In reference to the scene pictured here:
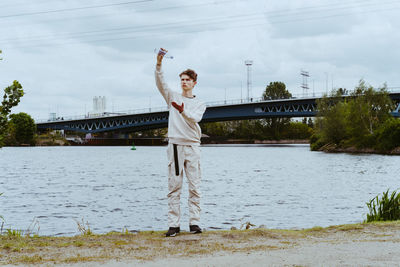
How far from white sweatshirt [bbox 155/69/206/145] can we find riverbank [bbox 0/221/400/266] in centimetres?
141

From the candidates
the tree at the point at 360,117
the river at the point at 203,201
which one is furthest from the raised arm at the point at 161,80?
the tree at the point at 360,117

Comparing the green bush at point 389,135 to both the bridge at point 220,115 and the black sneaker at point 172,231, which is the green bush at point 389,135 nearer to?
the bridge at point 220,115

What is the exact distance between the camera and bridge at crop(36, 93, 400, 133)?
85438 millimetres

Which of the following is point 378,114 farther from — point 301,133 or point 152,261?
point 301,133

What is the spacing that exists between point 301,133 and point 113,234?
453 ft

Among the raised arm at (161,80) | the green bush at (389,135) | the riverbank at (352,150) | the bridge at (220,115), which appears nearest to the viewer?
the raised arm at (161,80)

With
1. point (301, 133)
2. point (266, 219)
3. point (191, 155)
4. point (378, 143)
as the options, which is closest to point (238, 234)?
point (191, 155)

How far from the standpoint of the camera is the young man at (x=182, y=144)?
699cm

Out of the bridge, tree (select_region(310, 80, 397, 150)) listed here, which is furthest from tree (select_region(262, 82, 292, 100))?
tree (select_region(310, 80, 397, 150))

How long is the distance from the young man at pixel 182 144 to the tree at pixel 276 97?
12984 cm

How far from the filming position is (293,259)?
5.07 meters

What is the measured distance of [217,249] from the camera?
5711 mm

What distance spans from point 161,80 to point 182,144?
0.99 metres

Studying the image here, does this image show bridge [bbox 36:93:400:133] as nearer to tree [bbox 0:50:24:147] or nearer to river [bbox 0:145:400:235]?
river [bbox 0:145:400:235]
